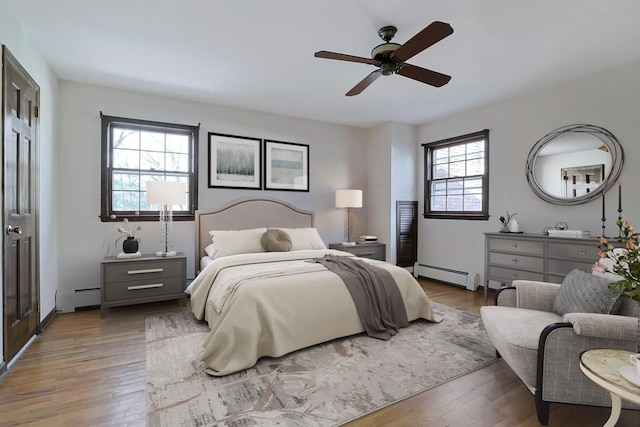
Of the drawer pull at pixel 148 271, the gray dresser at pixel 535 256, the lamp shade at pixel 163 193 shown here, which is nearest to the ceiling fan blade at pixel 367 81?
the lamp shade at pixel 163 193

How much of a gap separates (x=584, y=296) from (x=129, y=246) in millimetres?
→ 4368

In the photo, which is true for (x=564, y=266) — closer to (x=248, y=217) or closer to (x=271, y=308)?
(x=271, y=308)

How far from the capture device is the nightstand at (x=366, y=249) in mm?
5089

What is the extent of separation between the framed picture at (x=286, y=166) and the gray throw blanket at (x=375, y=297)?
83.9 inches

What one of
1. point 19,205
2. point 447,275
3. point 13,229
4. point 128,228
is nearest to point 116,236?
point 128,228

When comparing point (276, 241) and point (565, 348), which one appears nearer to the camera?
point (565, 348)

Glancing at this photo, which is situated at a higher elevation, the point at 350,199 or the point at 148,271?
the point at 350,199

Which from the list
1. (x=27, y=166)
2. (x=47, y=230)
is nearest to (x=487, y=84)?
(x=27, y=166)

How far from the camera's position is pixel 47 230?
10.9ft

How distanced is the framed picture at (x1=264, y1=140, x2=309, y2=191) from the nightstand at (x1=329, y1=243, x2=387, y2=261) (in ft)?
3.66

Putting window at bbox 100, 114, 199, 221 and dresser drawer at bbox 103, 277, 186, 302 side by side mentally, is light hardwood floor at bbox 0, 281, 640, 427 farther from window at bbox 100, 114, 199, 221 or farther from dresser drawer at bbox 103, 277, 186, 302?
window at bbox 100, 114, 199, 221

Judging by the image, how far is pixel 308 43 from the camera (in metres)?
2.90

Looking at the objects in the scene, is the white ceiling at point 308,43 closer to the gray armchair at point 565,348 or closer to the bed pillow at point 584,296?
the bed pillow at point 584,296

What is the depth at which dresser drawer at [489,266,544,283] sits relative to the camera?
3.67m
